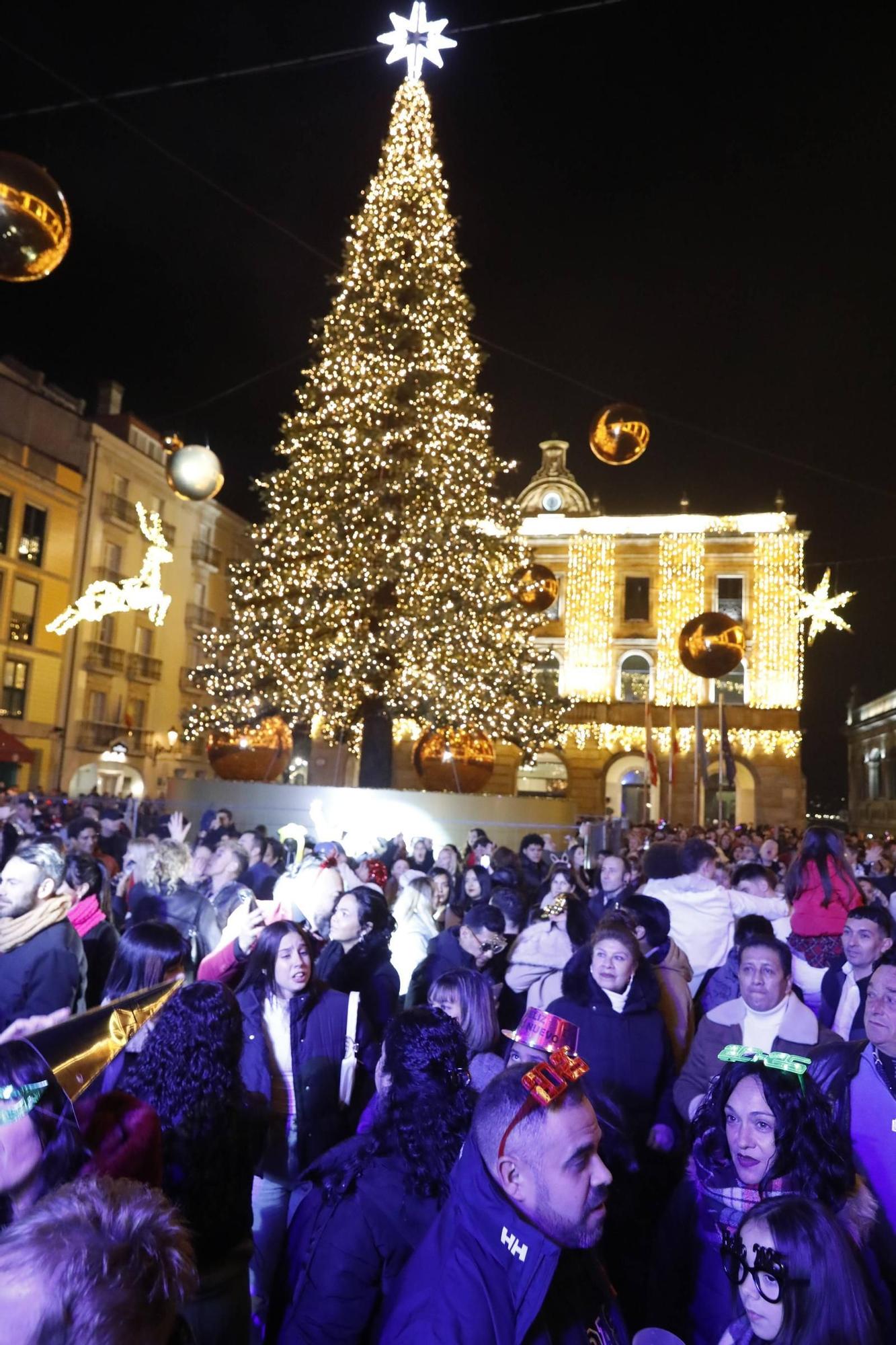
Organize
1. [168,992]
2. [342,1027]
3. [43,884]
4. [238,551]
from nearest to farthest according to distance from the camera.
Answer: [168,992] < [342,1027] < [43,884] < [238,551]

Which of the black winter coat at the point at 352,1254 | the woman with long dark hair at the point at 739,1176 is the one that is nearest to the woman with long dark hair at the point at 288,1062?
the black winter coat at the point at 352,1254

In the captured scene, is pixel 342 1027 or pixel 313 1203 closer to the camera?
pixel 313 1203

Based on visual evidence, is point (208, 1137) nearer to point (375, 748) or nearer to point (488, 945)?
point (488, 945)

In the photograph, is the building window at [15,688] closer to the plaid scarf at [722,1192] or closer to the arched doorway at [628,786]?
the arched doorway at [628,786]

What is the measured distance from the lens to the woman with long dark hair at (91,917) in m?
5.23

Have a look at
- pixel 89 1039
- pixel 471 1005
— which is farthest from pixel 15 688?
pixel 89 1039

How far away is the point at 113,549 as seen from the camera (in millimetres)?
35719

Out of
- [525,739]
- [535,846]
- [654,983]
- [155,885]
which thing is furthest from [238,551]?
[654,983]

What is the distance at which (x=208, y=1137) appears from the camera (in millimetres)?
2541

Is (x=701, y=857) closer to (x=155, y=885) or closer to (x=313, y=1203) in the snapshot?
(x=155, y=885)

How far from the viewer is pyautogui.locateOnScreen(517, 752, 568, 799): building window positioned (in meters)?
38.7

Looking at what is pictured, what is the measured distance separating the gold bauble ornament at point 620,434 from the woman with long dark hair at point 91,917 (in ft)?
33.8

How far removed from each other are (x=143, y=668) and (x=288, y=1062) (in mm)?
35473

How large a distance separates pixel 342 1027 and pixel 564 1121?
2.02 metres
